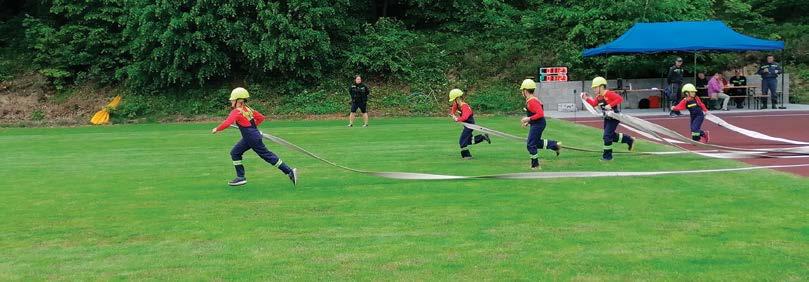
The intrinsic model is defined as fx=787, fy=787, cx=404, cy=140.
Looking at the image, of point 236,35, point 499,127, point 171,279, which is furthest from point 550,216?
point 236,35

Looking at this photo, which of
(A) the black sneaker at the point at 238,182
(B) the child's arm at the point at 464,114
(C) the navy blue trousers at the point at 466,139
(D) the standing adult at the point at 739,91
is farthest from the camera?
(D) the standing adult at the point at 739,91

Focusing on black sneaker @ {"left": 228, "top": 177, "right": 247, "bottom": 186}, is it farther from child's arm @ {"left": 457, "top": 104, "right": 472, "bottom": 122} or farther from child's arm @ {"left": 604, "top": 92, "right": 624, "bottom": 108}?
child's arm @ {"left": 604, "top": 92, "right": 624, "bottom": 108}

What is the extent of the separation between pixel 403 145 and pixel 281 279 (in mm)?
12705

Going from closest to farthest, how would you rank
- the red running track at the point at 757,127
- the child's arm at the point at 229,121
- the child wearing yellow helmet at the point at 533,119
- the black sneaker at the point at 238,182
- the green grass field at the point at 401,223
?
1. the green grass field at the point at 401,223
2. the child's arm at the point at 229,121
3. the black sneaker at the point at 238,182
4. the child wearing yellow helmet at the point at 533,119
5. the red running track at the point at 757,127

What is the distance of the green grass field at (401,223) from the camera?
7.21 metres

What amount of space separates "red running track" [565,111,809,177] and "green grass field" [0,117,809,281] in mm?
1260

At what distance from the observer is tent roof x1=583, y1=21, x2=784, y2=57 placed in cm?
2884

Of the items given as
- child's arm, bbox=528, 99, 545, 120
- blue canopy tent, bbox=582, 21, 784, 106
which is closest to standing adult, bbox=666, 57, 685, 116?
blue canopy tent, bbox=582, 21, 784, 106

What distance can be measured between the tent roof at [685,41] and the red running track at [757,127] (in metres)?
2.48

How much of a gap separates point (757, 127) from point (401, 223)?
16819 millimetres

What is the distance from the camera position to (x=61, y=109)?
35594mm

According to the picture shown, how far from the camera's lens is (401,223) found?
9.35 meters

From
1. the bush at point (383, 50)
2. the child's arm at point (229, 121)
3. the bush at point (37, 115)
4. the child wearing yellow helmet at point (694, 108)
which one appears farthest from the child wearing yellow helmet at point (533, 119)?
the bush at point (37, 115)

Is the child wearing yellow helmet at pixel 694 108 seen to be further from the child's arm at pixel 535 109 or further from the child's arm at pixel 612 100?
the child's arm at pixel 535 109
